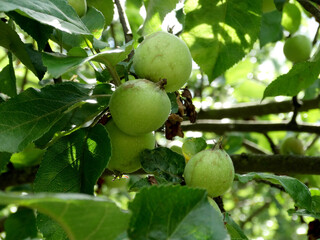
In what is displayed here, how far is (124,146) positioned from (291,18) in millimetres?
1598

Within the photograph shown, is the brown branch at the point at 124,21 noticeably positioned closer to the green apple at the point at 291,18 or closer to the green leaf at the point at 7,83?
the green leaf at the point at 7,83

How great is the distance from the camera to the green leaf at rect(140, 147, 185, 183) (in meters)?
1.25

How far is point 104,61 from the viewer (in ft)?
3.83

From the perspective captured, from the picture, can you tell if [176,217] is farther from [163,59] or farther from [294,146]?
[294,146]

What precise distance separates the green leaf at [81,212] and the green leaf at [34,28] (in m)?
0.66

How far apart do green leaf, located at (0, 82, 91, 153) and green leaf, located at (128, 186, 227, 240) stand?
423 mm

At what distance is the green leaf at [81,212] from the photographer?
63 cm

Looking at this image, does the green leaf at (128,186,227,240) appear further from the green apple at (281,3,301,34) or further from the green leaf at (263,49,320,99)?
the green apple at (281,3,301,34)

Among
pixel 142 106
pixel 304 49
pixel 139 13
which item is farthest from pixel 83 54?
pixel 304 49

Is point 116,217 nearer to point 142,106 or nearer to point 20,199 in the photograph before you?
point 20,199

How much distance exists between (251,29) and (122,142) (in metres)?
0.63

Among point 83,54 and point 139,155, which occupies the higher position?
point 83,54

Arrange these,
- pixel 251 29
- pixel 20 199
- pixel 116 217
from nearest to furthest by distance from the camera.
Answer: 1. pixel 20 199
2. pixel 116 217
3. pixel 251 29

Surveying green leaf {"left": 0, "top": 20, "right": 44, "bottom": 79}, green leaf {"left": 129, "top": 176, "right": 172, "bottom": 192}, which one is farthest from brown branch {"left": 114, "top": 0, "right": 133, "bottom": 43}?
green leaf {"left": 129, "top": 176, "right": 172, "bottom": 192}
